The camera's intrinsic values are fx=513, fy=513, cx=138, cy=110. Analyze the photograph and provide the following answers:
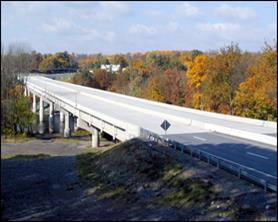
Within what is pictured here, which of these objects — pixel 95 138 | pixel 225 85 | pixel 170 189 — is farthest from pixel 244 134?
pixel 225 85

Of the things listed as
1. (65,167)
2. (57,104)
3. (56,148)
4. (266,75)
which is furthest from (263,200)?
(57,104)

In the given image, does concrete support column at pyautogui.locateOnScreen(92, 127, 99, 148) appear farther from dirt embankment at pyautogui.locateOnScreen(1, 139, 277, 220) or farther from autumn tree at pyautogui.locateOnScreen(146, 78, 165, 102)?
autumn tree at pyautogui.locateOnScreen(146, 78, 165, 102)

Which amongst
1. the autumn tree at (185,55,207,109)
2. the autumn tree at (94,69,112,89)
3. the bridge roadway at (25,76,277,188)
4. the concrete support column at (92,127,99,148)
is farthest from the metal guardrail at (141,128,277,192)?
the autumn tree at (94,69,112,89)

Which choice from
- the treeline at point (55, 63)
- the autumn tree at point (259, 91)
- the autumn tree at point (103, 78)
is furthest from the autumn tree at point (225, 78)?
the treeline at point (55, 63)

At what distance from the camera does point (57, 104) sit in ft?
236

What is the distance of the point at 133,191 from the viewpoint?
24.9 meters

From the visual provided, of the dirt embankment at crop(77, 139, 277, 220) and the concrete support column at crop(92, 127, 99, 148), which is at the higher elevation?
the dirt embankment at crop(77, 139, 277, 220)

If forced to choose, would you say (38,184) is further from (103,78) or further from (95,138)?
(103,78)

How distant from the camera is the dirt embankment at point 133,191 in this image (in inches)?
771

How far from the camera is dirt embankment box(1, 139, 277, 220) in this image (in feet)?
64.3

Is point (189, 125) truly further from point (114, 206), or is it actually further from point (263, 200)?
point (263, 200)

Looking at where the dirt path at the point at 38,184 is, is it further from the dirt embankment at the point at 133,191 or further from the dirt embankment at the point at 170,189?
the dirt embankment at the point at 170,189

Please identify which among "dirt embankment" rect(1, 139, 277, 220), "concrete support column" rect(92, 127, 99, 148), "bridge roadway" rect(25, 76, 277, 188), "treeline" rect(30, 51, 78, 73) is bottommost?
"concrete support column" rect(92, 127, 99, 148)

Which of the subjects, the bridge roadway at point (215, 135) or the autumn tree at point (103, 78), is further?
the autumn tree at point (103, 78)
